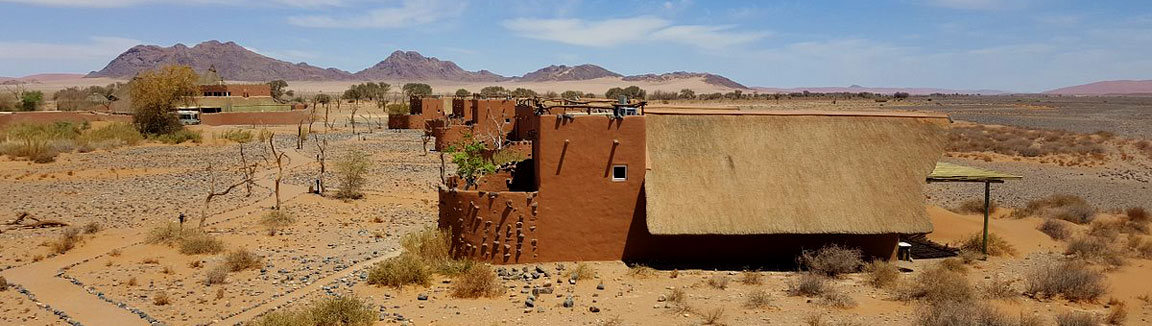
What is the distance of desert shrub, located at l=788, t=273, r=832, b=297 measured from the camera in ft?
40.1

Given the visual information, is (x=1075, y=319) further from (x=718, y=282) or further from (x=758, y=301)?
(x=718, y=282)

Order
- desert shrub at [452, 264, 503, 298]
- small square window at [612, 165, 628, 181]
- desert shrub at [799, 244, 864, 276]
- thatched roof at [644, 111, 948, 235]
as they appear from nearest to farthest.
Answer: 1. desert shrub at [452, 264, 503, 298]
2. desert shrub at [799, 244, 864, 276]
3. thatched roof at [644, 111, 948, 235]
4. small square window at [612, 165, 628, 181]

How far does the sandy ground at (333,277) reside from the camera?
1125 cm

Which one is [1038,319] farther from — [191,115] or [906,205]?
[191,115]

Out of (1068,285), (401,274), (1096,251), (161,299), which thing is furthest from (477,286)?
(1096,251)

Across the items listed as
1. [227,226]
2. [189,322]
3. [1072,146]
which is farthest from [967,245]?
[1072,146]

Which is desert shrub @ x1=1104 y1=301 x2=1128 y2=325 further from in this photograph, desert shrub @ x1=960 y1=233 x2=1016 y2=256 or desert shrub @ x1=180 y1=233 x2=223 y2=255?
desert shrub @ x1=180 y1=233 x2=223 y2=255

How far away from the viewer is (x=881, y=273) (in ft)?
43.1

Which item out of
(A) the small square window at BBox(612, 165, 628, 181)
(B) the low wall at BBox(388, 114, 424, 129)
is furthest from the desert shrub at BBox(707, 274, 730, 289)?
(B) the low wall at BBox(388, 114, 424, 129)

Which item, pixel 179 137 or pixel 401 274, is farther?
pixel 179 137

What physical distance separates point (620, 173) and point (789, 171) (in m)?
3.27

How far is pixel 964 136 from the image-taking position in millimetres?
45812

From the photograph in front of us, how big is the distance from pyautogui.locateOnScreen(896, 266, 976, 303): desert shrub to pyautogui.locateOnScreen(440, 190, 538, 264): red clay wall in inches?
254

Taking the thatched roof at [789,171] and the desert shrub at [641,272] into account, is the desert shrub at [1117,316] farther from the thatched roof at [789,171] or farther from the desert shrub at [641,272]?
the desert shrub at [641,272]
